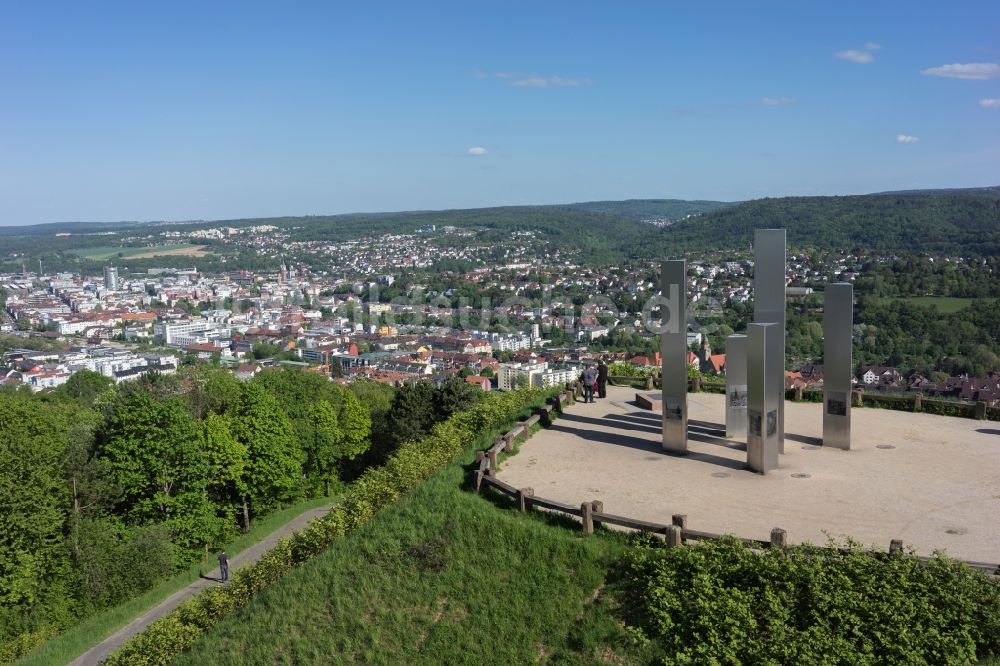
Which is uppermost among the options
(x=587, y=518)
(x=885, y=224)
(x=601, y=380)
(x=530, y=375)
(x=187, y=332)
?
(x=885, y=224)

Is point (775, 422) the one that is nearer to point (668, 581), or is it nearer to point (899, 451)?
point (899, 451)

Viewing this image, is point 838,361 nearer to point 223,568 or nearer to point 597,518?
point 597,518

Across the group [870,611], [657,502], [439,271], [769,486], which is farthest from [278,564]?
[439,271]

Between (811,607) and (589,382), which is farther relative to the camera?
(589,382)

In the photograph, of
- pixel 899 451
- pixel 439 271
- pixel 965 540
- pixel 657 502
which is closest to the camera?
pixel 965 540

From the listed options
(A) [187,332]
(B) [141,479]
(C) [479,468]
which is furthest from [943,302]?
(A) [187,332]

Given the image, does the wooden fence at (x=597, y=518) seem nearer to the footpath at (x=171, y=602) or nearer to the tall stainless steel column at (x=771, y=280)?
the tall stainless steel column at (x=771, y=280)
